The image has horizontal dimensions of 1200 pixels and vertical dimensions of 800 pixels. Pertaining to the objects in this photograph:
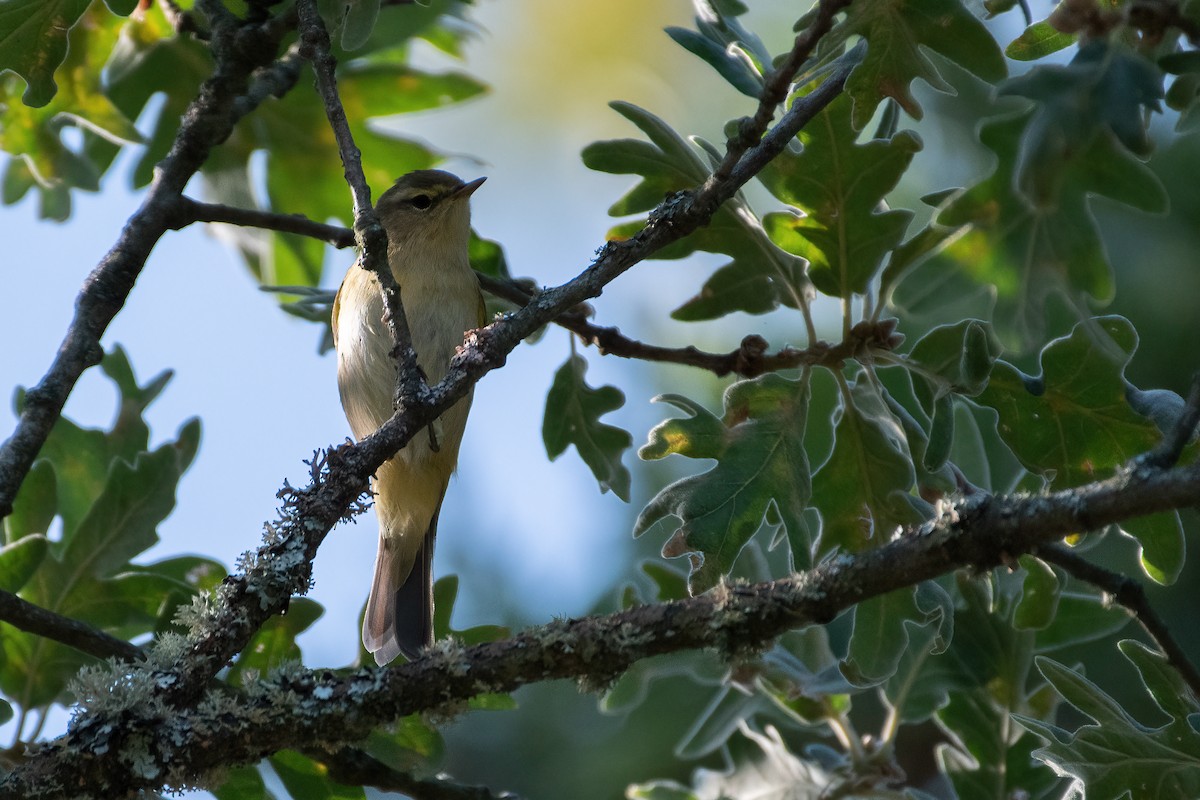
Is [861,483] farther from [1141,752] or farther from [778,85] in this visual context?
[778,85]

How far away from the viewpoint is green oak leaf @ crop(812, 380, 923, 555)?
2842mm

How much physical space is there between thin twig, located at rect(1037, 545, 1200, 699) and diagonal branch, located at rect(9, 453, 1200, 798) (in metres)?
0.49

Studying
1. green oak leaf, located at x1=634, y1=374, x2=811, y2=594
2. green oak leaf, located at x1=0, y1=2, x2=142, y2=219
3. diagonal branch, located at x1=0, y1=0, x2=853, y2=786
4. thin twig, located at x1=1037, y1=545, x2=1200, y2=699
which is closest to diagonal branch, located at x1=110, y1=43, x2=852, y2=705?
diagonal branch, located at x1=0, y1=0, x2=853, y2=786

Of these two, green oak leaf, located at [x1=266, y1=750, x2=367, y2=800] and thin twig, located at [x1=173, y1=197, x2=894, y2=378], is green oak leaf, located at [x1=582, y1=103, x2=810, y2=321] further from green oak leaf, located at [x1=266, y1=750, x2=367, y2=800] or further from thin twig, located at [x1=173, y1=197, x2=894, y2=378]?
green oak leaf, located at [x1=266, y1=750, x2=367, y2=800]

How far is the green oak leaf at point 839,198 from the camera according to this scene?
271cm

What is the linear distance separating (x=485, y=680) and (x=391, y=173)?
8.16ft

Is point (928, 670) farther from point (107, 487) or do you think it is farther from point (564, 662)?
point (107, 487)

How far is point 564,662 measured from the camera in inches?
83.0

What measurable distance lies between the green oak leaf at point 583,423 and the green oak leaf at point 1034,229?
1.29m

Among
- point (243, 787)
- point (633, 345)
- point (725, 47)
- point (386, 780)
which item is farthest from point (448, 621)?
point (725, 47)

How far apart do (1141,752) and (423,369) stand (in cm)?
253

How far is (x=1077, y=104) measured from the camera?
1.63 meters

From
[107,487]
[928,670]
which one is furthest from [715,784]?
[107,487]

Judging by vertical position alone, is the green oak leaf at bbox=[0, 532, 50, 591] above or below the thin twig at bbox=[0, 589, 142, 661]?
above
